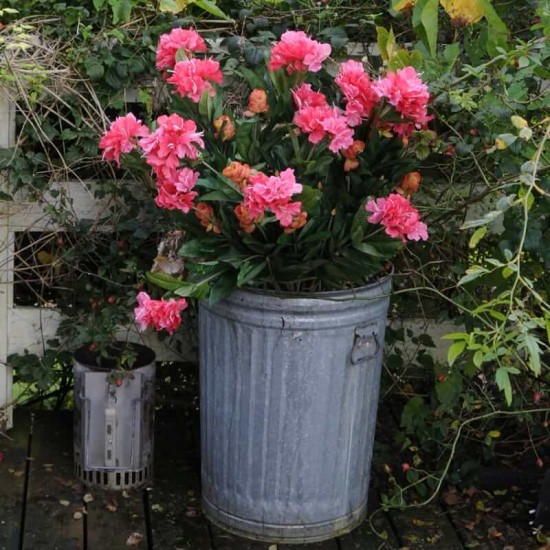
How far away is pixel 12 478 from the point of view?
3.30 m

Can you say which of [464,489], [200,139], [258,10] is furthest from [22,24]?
[464,489]

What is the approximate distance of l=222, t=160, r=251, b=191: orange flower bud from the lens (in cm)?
249

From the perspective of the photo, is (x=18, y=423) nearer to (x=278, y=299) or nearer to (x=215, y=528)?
(x=215, y=528)

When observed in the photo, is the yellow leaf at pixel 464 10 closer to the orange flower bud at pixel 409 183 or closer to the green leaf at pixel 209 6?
the orange flower bud at pixel 409 183

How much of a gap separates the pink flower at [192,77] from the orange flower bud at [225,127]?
0.07 meters

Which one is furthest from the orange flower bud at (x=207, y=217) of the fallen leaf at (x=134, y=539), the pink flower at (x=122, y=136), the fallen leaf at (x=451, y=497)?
the fallen leaf at (x=451, y=497)

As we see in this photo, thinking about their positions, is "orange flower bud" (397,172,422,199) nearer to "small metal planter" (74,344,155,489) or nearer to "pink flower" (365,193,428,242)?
"pink flower" (365,193,428,242)

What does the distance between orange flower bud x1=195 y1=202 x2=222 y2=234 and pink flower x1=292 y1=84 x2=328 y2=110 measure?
334 mm

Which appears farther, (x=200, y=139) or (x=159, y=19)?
(x=159, y=19)

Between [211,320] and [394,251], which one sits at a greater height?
[394,251]

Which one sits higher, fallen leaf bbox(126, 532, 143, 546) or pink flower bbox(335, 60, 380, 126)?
pink flower bbox(335, 60, 380, 126)

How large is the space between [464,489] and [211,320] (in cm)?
99

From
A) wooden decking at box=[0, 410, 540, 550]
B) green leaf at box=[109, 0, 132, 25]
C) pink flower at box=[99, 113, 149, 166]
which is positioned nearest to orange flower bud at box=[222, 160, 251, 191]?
pink flower at box=[99, 113, 149, 166]

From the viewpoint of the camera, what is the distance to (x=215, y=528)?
10.1ft
